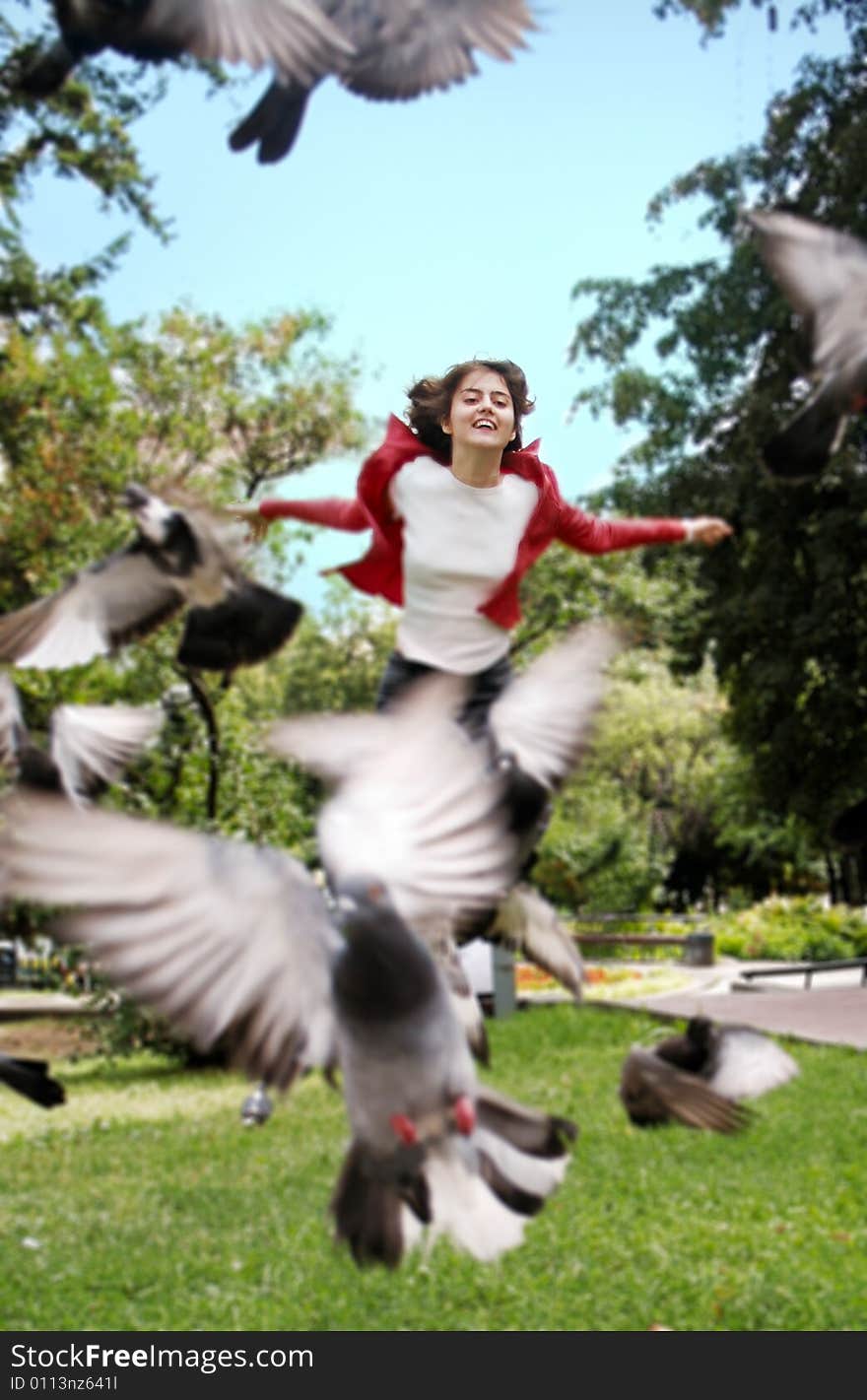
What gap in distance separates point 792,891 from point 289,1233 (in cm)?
762

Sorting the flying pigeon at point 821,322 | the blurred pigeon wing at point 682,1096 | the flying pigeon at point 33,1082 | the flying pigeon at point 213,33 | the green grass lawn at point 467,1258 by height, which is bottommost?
the green grass lawn at point 467,1258

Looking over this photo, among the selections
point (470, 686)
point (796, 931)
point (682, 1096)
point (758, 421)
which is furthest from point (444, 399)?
point (796, 931)

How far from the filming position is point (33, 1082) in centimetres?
88

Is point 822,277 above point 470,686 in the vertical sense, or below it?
above

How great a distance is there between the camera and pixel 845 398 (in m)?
0.78

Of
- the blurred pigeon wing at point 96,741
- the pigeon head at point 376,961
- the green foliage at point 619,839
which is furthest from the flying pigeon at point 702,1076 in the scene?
the blurred pigeon wing at point 96,741

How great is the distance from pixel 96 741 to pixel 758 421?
737 millimetres

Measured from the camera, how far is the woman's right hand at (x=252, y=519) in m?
0.68

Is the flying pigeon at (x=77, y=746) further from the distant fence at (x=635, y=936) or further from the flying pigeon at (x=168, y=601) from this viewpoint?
the distant fence at (x=635, y=936)

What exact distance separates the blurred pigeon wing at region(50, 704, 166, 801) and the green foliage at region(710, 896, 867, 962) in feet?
18.0

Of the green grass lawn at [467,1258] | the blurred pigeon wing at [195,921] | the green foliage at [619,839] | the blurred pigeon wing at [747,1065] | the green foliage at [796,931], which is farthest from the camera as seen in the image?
the green foliage at [796,931]

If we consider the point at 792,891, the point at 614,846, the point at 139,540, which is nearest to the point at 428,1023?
the point at 139,540

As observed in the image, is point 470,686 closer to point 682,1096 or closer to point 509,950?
point 509,950

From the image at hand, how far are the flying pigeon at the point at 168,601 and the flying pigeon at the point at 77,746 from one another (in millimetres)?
57
